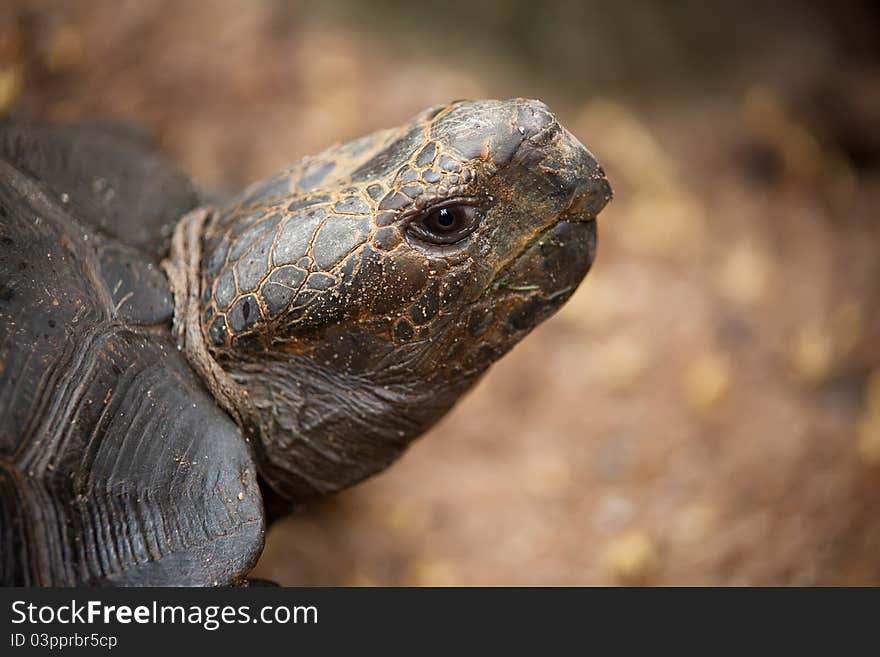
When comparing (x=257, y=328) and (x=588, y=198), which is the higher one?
(x=588, y=198)

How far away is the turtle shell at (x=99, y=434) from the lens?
6.07ft

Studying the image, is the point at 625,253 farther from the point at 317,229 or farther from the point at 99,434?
the point at 99,434

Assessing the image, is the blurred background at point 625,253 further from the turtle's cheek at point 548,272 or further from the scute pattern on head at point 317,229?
the turtle's cheek at point 548,272

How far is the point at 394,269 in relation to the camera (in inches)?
79.3

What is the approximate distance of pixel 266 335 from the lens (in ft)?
6.95

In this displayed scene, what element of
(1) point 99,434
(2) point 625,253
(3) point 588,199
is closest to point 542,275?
(3) point 588,199

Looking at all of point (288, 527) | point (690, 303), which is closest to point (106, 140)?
point (288, 527)

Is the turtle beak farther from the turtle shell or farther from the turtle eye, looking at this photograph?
the turtle shell

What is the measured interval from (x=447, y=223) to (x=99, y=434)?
3.01 ft

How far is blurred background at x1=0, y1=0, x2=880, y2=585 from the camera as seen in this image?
333cm

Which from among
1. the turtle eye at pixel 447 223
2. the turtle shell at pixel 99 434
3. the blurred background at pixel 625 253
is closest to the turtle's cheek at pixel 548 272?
the turtle eye at pixel 447 223

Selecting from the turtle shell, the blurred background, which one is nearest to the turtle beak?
the turtle shell

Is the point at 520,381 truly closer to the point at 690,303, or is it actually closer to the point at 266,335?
the point at 690,303

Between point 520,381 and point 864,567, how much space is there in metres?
1.57
